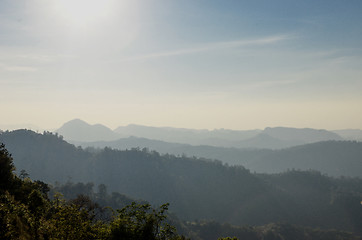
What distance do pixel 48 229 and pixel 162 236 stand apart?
10445 mm

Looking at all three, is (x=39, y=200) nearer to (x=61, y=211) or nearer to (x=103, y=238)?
(x=61, y=211)

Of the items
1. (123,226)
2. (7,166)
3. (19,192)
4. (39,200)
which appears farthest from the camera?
(7,166)

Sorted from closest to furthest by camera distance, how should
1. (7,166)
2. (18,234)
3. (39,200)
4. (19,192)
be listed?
(18,234), (39,200), (19,192), (7,166)

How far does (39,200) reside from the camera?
34250 millimetres

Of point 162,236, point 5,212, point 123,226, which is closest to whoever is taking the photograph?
point 5,212

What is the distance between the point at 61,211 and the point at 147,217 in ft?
26.1

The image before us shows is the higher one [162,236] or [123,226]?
[123,226]

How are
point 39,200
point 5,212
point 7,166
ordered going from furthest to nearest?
point 7,166
point 39,200
point 5,212

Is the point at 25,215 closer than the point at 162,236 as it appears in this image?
Yes

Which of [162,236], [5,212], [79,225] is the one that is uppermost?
[5,212]

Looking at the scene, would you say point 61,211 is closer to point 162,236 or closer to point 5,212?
point 5,212

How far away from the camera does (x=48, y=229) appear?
2283 cm

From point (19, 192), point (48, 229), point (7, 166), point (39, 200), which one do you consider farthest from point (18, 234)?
point (7, 166)

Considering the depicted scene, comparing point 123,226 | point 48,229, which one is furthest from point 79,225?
point 123,226
